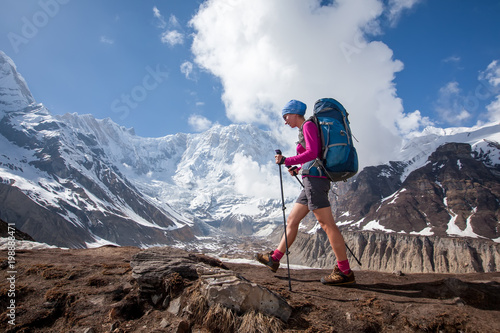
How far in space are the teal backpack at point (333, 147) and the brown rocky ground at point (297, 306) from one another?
2.08m

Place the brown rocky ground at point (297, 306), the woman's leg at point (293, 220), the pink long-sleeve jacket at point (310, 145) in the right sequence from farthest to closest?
the woman's leg at point (293, 220)
the pink long-sleeve jacket at point (310, 145)
the brown rocky ground at point (297, 306)

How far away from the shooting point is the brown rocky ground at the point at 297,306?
3.31 meters

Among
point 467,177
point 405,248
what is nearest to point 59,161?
point 405,248

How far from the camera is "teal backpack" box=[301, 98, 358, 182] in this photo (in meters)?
4.99

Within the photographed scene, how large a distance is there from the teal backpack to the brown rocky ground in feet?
6.82

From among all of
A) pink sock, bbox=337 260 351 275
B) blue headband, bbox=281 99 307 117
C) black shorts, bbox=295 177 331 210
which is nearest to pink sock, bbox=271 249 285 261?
pink sock, bbox=337 260 351 275

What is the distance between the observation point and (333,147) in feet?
16.4

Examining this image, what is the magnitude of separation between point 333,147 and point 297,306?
9.04 feet

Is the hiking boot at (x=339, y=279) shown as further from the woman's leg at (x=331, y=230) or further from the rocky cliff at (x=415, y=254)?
the rocky cliff at (x=415, y=254)

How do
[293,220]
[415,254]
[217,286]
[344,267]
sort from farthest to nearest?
[415,254] < [293,220] < [344,267] < [217,286]

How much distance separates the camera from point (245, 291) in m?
3.53

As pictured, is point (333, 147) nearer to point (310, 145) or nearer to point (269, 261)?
point (310, 145)

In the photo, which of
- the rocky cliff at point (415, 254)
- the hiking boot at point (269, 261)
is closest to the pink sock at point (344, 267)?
the hiking boot at point (269, 261)

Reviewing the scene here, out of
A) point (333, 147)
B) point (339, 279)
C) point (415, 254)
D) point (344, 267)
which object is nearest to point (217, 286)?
point (339, 279)
